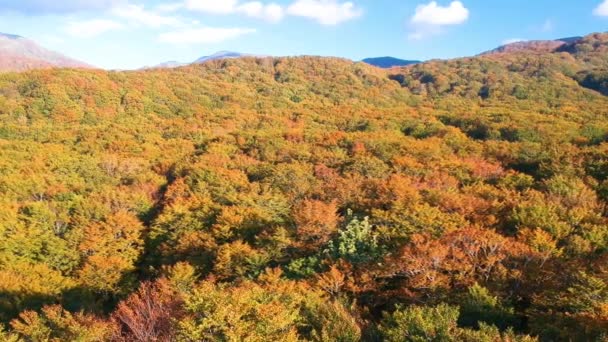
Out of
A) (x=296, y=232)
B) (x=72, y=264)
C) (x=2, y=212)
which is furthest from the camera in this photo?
(x=2, y=212)

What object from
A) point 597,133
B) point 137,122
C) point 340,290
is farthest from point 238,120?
point 340,290

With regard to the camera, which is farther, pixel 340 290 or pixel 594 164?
pixel 594 164

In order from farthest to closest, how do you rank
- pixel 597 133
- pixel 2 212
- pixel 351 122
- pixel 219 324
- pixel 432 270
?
pixel 351 122
pixel 597 133
pixel 2 212
pixel 432 270
pixel 219 324

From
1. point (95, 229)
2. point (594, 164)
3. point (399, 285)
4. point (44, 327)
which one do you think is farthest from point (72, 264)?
point (594, 164)

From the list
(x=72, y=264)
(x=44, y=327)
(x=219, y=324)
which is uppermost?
(x=219, y=324)

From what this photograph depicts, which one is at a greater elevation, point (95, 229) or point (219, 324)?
point (219, 324)

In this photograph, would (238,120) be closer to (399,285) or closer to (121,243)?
(121,243)

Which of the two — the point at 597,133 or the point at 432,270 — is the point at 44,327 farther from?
the point at 597,133
